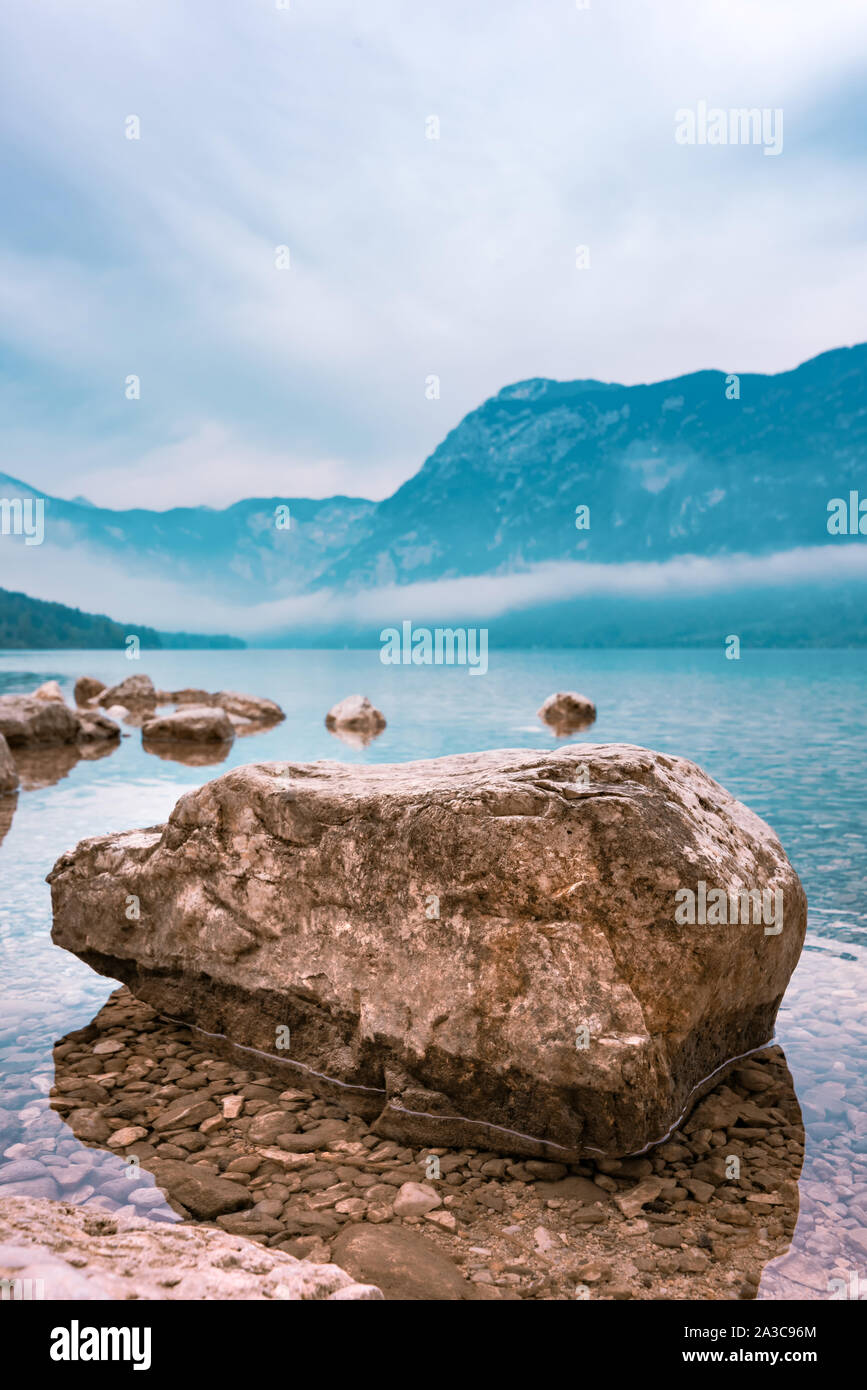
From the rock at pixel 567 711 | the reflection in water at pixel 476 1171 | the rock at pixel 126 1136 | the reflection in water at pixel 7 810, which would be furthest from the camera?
the rock at pixel 567 711

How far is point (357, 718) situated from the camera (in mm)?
33812

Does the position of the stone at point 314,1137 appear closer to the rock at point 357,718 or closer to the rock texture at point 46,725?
the rock texture at point 46,725

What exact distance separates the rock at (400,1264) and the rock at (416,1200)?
22cm

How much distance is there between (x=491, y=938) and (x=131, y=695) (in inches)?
1697

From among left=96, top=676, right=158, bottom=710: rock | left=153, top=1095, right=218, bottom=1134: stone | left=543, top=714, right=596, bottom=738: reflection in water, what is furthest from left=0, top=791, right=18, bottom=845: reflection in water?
left=96, top=676, right=158, bottom=710: rock

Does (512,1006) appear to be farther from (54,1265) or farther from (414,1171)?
(54,1265)

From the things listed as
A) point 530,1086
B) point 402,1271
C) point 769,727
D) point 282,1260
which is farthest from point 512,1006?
point 769,727

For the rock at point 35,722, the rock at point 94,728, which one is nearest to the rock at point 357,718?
the rock at point 94,728

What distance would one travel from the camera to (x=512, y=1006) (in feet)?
17.0

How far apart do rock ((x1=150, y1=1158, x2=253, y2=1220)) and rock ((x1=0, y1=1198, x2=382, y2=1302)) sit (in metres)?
0.71

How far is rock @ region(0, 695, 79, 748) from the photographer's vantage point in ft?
82.2

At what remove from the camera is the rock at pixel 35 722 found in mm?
25047

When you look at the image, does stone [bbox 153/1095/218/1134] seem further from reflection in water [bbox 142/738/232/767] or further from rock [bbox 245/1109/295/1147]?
reflection in water [bbox 142/738/232/767]
